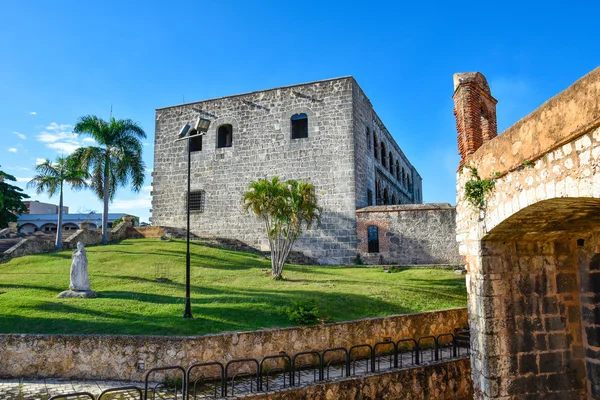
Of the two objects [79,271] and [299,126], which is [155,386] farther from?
[299,126]

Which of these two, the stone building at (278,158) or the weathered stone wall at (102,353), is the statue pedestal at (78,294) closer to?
the weathered stone wall at (102,353)

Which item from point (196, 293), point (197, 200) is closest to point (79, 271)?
point (196, 293)

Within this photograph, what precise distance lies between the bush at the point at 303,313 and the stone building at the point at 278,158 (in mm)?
10311

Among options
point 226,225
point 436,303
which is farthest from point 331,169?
point 436,303

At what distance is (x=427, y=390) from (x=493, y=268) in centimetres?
412

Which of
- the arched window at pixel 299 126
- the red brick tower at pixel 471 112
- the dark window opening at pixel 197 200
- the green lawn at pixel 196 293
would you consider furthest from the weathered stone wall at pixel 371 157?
the red brick tower at pixel 471 112

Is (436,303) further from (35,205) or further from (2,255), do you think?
(35,205)

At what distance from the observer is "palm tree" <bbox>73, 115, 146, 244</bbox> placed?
2427 centimetres

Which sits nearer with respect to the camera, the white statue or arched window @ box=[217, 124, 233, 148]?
the white statue

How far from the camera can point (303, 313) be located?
10.7 metres

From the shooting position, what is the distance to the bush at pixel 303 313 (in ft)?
34.6

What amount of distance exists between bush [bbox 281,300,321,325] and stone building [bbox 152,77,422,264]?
10311 mm

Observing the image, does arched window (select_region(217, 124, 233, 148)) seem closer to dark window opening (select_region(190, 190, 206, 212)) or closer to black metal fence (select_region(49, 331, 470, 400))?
dark window opening (select_region(190, 190, 206, 212))

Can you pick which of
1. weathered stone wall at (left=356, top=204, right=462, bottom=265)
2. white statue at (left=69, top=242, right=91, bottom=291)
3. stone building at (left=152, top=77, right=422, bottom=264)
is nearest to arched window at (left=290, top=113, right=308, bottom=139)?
stone building at (left=152, top=77, right=422, bottom=264)
